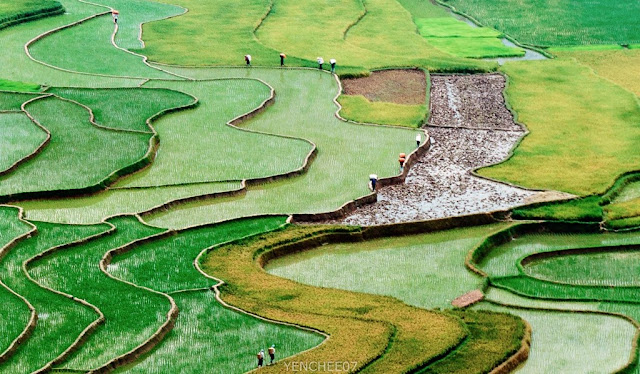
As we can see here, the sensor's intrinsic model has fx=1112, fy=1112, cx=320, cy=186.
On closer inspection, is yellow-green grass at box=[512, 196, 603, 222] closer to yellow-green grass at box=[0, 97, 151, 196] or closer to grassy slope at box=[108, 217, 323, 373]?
grassy slope at box=[108, 217, 323, 373]

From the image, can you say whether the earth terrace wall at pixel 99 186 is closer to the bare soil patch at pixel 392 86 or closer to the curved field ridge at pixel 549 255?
the curved field ridge at pixel 549 255

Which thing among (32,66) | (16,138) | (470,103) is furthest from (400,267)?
(32,66)

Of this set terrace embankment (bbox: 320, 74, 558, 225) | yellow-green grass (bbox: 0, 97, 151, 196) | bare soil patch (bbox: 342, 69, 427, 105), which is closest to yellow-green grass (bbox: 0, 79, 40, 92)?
yellow-green grass (bbox: 0, 97, 151, 196)

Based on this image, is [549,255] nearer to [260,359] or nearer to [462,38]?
[260,359]

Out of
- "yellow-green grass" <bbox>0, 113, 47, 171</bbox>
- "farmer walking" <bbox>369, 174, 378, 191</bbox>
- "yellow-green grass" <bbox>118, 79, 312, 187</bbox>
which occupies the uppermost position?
"farmer walking" <bbox>369, 174, 378, 191</bbox>

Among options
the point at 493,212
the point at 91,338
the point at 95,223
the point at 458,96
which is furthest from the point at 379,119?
the point at 91,338

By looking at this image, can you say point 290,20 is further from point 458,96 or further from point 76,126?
point 76,126

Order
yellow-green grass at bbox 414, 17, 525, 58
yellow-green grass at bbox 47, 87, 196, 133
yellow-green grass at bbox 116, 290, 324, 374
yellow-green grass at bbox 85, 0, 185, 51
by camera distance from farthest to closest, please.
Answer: yellow-green grass at bbox 414, 17, 525, 58 < yellow-green grass at bbox 85, 0, 185, 51 < yellow-green grass at bbox 47, 87, 196, 133 < yellow-green grass at bbox 116, 290, 324, 374
